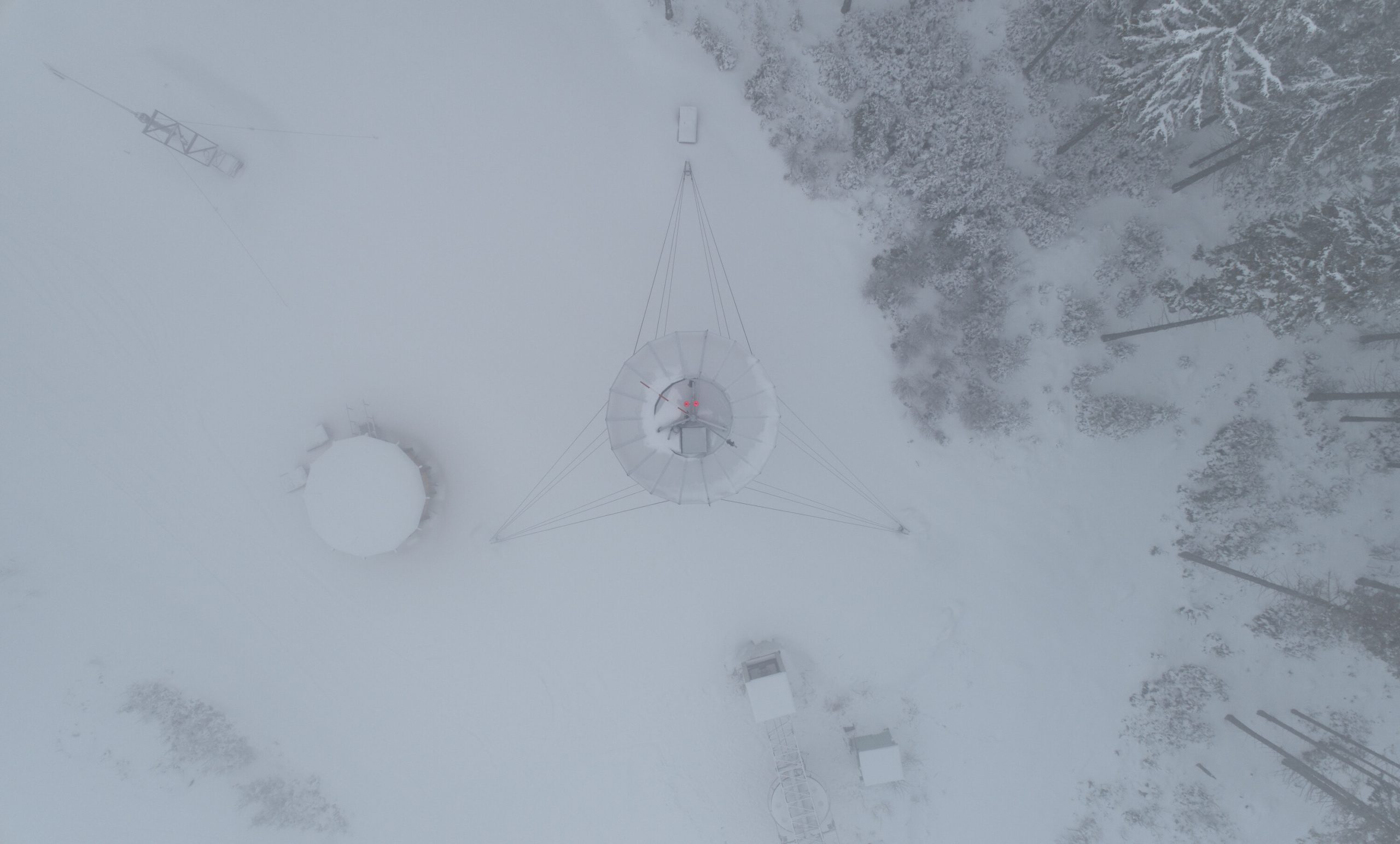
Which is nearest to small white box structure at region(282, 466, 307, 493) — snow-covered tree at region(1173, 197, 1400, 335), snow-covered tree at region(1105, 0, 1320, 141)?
snow-covered tree at region(1105, 0, 1320, 141)

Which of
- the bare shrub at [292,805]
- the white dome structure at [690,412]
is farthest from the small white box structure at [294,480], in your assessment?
the white dome structure at [690,412]

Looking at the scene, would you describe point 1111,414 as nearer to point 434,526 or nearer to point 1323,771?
point 1323,771

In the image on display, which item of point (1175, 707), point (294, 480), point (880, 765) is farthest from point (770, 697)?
point (294, 480)

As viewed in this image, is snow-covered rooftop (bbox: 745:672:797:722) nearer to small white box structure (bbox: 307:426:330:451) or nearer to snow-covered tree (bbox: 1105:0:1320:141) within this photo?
small white box structure (bbox: 307:426:330:451)

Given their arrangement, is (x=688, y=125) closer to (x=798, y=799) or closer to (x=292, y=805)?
(x=798, y=799)

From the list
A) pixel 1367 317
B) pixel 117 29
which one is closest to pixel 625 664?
pixel 1367 317

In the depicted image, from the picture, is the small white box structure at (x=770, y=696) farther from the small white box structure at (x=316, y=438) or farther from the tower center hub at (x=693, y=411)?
the small white box structure at (x=316, y=438)

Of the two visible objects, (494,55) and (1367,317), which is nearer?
(1367,317)
